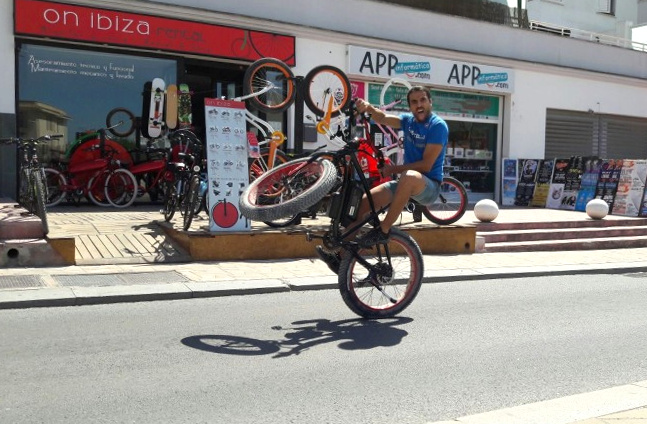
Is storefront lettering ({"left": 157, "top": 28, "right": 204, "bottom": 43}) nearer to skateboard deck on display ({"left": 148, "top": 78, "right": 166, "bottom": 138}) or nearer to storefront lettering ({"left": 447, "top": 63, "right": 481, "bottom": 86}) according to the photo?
skateboard deck on display ({"left": 148, "top": 78, "right": 166, "bottom": 138})

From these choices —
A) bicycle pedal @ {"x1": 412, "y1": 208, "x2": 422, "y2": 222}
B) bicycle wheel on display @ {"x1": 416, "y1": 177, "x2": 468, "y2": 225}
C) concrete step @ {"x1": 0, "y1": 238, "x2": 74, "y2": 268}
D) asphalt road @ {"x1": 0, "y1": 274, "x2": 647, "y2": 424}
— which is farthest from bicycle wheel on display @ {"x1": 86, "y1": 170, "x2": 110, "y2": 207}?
asphalt road @ {"x1": 0, "y1": 274, "x2": 647, "y2": 424}

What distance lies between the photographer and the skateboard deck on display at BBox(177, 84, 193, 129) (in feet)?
46.2

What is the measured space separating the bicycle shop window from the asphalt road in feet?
24.9

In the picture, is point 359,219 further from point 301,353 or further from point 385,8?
point 385,8

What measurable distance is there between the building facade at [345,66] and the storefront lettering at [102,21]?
2cm

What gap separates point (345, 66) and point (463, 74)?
12.0 ft

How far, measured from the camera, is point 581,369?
4.95m

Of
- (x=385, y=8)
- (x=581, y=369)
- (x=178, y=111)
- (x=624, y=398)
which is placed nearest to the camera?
(x=624, y=398)

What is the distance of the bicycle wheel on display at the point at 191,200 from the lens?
928 cm

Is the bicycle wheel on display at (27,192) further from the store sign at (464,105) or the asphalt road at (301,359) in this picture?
the store sign at (464,105)

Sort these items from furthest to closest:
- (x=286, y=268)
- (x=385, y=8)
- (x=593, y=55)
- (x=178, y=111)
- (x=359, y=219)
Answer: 1. (x=593, y=55)
2. (x=385, y=8)
3. (x=178, y=111)
4. (x=286, y=268)
5. (x=359, y=219)

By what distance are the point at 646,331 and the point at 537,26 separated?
16851 millimetres

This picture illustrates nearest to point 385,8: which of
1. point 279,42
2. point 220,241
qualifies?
point 279,42

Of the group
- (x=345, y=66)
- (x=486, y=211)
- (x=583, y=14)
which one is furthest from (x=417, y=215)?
(x=583, y=14)
